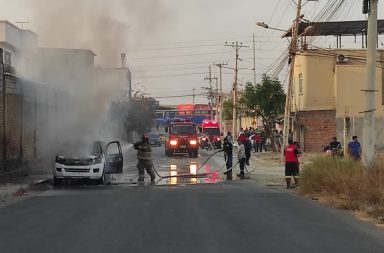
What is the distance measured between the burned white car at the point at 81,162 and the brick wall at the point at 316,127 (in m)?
19.6

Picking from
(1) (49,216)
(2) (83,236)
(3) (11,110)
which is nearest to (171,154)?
(3) (11,110)

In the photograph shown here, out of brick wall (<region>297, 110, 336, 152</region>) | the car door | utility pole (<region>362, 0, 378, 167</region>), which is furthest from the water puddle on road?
brick wall (<region>297, 110, 336, 152</region>)

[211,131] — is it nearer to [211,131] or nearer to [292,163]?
[211,131]

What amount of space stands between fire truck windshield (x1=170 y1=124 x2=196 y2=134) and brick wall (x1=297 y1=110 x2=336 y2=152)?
23.7ft

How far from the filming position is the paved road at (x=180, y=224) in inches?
336

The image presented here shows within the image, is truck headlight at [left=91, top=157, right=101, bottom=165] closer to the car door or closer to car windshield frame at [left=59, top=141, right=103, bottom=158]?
car windshield frame at [left=59, top=141, right=103, bottom=158]

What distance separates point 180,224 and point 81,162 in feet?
32.0

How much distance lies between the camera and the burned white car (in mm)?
19594

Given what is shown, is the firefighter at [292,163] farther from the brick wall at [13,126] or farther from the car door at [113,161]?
the brick wall at [13,126]

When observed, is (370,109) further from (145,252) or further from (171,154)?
(171,154)

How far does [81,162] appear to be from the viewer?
19625mm

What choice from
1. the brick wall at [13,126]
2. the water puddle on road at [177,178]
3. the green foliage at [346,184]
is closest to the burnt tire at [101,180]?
the water puddle on road at [177,178]

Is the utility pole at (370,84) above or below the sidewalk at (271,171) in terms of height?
above

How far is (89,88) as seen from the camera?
1089 inches
